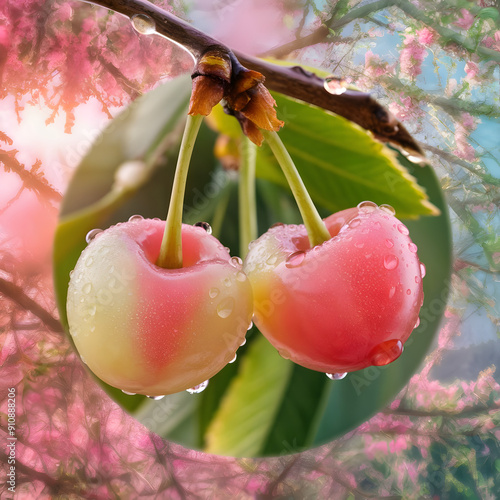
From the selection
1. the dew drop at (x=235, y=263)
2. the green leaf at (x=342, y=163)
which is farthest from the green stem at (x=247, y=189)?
the dew drop at (x=235, y=263)

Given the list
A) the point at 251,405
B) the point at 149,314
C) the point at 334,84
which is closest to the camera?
the point at 149,314

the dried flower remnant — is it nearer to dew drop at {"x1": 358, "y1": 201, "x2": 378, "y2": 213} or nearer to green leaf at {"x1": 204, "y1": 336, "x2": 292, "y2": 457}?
dew drop at {"x1": 358, "y1": 201, "x2": 378, "y2": 213}

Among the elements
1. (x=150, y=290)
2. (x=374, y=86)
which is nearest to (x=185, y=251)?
(x=150, y=290)

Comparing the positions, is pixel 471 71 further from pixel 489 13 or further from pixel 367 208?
pixel 367 208

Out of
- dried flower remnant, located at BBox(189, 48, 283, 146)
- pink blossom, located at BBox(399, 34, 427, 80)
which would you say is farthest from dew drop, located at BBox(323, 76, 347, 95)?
pink blossom, located at BBox(399, 34, 427, 80)

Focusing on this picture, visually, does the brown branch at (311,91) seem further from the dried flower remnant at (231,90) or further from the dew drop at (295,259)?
the dew drop at (295,259)

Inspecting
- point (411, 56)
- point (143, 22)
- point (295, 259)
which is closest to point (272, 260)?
point (295, 259)
